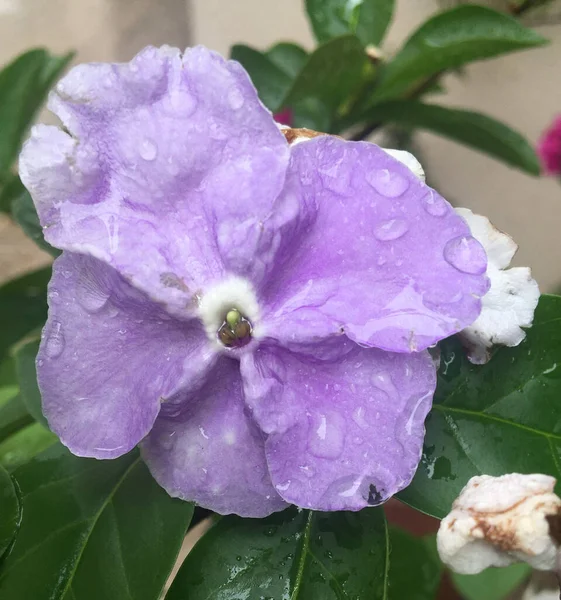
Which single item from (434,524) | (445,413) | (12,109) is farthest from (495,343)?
(434,524)

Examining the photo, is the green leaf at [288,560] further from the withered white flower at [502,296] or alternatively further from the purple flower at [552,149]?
the purple flower at [552,149]

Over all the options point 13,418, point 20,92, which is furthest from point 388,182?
point 20,92

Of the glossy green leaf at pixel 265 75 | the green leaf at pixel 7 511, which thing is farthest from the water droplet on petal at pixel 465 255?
the glossy green leaf at pixel 265 75

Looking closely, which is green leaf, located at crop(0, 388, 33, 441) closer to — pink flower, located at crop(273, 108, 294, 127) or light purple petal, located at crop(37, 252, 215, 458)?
light purple petal, located at crop(37, 252, 215, 458)

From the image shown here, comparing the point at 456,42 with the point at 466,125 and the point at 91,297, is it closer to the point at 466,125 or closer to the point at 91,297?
the point at 466,125

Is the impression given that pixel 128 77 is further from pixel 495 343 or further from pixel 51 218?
pixel 495 343

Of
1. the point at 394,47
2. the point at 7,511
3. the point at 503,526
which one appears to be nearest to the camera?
the point at 503,526

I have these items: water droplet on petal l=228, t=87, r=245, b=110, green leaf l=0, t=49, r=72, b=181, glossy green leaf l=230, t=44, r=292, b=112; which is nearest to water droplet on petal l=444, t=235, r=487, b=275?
water droplet on petal l=228, t=87, r=245, b=110
